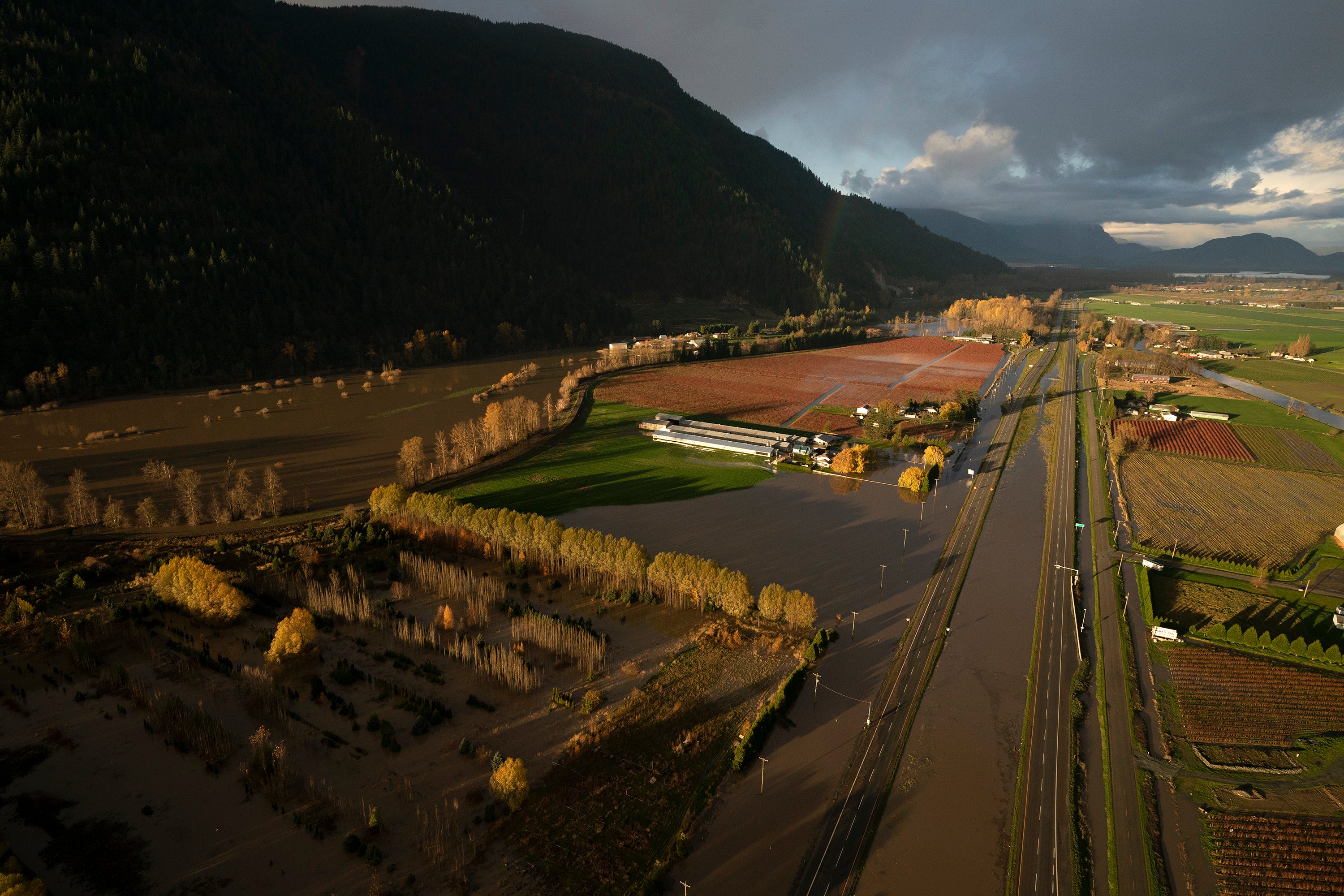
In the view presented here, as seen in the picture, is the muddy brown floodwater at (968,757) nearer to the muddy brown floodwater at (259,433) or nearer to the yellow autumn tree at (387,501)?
the yellow autumn tree at (387,501)

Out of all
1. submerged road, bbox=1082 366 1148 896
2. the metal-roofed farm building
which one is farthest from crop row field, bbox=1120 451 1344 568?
the metal-roofed farm building

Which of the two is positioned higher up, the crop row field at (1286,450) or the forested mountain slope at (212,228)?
the forested mountain slope at (212,228)

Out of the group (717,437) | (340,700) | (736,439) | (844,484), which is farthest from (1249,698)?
(717,437)

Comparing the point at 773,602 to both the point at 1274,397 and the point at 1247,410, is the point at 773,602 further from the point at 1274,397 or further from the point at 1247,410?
the point at 1274,397

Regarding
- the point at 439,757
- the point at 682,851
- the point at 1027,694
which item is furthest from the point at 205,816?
the point at 1027,694

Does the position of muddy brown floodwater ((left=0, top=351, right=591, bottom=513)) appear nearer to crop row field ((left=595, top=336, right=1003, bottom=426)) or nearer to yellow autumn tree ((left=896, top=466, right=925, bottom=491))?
crop row field ((left=595, top=336, right=1003, bottom=426))

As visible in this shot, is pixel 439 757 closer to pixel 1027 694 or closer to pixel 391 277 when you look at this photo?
pixel 1027 694

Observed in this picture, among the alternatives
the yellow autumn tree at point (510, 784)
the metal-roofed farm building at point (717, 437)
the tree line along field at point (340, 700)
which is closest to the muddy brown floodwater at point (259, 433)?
the tree line along field at point (340, 700)
